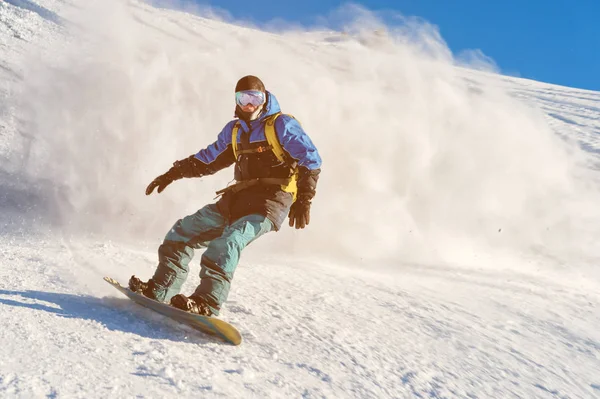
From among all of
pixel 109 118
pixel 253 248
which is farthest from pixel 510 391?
pixel 109 118

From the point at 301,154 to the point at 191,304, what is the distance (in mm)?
1203

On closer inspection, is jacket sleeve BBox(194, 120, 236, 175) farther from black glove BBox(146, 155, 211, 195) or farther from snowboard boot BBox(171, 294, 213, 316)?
snowboard boot BBox(171, 294, 213, 316)

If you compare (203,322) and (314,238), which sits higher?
(314,238)

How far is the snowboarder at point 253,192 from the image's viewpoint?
119 inches

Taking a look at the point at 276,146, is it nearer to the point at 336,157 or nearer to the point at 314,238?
the point at 314,238

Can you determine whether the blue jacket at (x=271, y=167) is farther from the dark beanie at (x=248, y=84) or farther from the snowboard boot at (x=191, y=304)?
the snowboard boot at (x=191, y=304)

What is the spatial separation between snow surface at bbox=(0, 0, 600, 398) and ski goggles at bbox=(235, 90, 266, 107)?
1310mm

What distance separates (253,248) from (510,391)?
3438mm

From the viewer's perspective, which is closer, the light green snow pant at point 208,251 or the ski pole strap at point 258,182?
the light green snow pant at point 208,251

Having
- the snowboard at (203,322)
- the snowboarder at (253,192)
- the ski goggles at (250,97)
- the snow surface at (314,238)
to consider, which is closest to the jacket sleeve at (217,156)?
the snowboarder at (253,192)

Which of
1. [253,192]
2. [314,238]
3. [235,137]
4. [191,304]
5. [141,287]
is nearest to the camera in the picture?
[191,304]

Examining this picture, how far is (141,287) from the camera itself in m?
2.91

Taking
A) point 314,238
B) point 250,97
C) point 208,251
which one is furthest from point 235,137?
point 314,238

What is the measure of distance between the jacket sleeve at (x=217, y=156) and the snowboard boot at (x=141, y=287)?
1125 millimetres
